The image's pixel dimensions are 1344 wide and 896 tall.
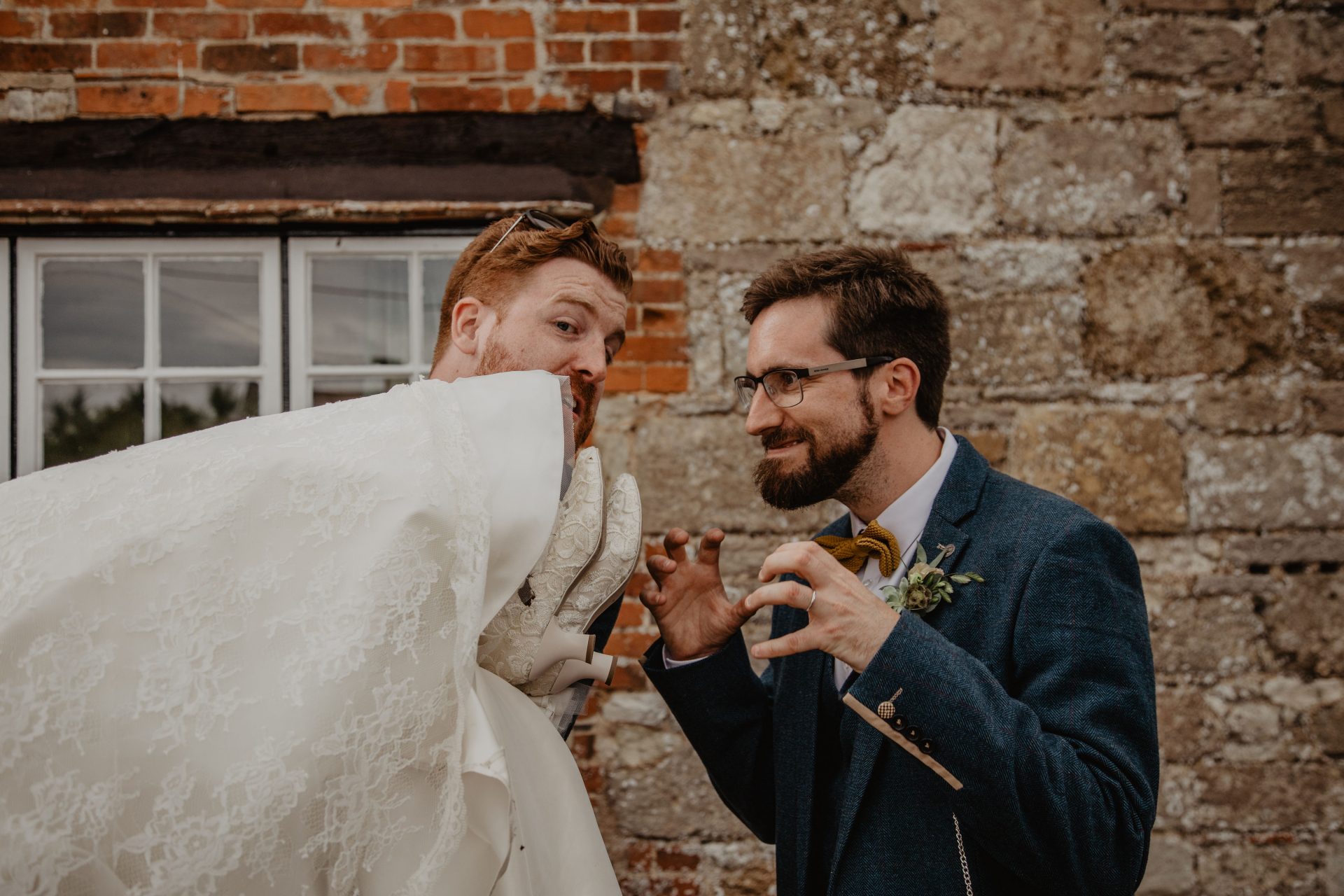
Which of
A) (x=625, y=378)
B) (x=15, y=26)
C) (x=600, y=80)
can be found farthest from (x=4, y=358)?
(x=600, y=80)

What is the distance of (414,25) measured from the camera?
3064 mm

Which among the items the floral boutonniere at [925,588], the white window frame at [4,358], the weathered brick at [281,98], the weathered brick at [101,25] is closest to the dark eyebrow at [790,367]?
the floral boutonniere at [925,588]

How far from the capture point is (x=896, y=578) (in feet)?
6.05

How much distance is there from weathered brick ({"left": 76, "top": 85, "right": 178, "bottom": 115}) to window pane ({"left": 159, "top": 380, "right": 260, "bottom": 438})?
928mm

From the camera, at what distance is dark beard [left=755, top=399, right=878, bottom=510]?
1.97m

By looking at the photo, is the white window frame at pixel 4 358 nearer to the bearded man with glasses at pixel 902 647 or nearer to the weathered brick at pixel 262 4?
the weathered brick at pixel 262 4

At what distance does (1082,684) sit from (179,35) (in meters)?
3.33

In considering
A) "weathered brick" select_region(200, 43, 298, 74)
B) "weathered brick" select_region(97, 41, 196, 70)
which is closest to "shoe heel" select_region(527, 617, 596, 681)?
"weathered brick" select_region(200, 43, 298, 74)

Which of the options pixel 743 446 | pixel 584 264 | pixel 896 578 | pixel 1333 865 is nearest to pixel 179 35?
pixel 584 264

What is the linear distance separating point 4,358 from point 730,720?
9.48 feet

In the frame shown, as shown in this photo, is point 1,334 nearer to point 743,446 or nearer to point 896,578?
point 743,446

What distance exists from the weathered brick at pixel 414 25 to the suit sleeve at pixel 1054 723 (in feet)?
8.53

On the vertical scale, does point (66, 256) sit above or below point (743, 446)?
above

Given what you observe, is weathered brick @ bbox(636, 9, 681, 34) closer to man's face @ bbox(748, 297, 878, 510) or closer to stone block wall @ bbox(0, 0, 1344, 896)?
stone block wall @ bbox(0, 0, 1344, 896)
